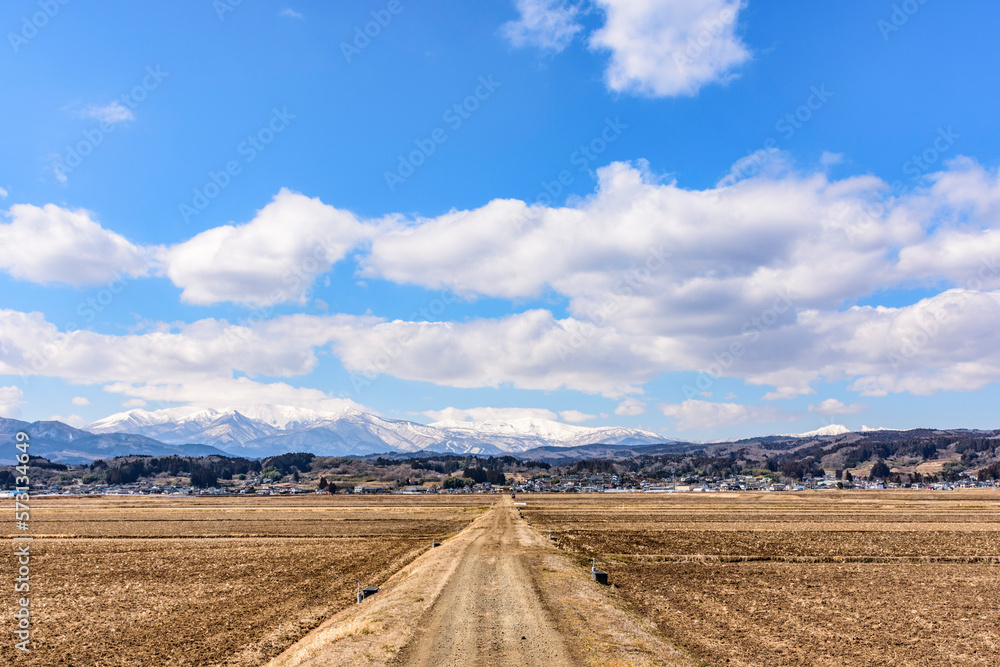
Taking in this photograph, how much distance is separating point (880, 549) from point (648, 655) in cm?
4618

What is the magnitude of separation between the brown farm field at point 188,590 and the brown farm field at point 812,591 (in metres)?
18.7

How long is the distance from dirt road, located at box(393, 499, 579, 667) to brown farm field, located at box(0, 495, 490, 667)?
22.6ft

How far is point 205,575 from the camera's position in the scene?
41844 mm

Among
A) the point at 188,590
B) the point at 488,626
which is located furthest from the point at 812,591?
the point at 188,590

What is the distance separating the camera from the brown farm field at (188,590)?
79.3 feet

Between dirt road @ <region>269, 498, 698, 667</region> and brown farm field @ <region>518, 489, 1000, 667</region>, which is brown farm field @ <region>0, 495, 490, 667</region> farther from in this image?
brown farm field @ <region>518, 489, 1000, 667</region>

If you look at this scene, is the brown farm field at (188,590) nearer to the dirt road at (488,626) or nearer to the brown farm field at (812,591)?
the dirt road at (488,626)

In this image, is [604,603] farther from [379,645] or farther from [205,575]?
[205,575]

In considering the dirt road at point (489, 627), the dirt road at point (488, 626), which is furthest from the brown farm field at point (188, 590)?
the dirt road at point (488, 626)

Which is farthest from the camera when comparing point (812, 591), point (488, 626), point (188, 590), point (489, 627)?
point (188, 590)

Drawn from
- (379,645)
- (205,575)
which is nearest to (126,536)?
(205,575)

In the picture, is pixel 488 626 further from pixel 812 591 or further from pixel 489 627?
pixel 812 591

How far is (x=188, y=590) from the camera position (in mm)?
36375

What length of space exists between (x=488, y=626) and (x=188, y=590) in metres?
24.3
